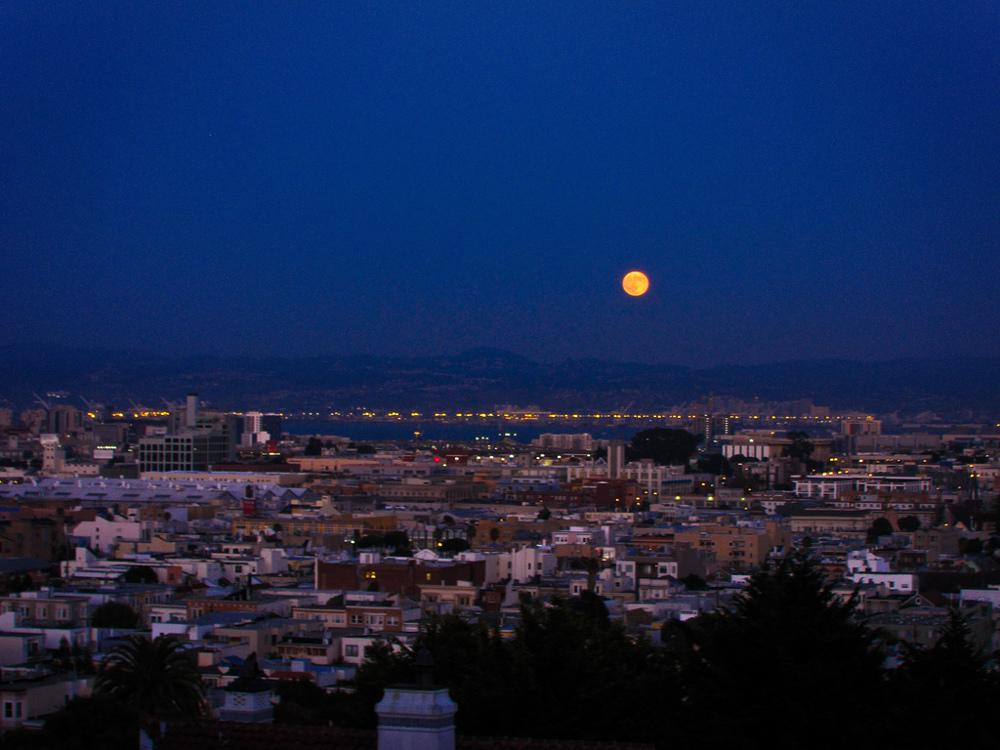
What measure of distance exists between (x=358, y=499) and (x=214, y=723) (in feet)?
156

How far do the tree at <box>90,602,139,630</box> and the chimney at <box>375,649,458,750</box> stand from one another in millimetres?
17032

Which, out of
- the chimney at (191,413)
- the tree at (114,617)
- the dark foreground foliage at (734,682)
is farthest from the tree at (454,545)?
the chimney at (191,413)

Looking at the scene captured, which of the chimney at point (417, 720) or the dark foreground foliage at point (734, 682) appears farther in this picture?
the dark foreground foliage at point (734, 682)

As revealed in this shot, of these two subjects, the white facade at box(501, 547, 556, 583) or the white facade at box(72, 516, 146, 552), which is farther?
the white facade at box(72, 516, 146, 552)

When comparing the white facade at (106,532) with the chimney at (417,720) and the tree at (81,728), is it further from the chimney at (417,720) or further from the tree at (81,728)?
the chimney at (417,720)

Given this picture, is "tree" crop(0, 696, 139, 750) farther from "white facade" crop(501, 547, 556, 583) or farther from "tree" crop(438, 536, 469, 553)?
"tree" crop(438, 536, 469, 553)

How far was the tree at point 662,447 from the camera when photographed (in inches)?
3228

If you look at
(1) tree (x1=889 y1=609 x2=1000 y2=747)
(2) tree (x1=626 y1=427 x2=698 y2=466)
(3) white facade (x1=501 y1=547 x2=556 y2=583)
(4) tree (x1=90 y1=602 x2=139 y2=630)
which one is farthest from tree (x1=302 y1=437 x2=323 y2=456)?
(1) tree (x1=889 y1=609 x2=1000 y2=747)

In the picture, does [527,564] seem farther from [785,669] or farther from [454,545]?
[785,669]

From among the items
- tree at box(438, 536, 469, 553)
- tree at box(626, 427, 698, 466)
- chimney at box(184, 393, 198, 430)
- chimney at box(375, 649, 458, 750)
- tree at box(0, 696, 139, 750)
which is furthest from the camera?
tree at box(626, 427, 698, 466)

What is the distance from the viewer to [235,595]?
25469mm

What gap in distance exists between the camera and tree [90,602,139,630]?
73.5 feet

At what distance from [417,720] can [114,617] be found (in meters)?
17.9

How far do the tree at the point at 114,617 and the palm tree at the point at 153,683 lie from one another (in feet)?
28.5
